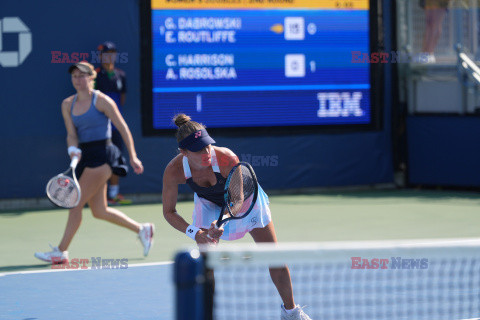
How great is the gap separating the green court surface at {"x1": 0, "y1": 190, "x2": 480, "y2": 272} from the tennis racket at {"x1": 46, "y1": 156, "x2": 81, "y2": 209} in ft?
2.39

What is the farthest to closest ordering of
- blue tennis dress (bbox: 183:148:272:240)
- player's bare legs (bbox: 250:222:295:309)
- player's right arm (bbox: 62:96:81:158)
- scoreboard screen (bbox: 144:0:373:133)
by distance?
scoreboard screen (bbox: 144:0:373:133)
player's right arm (bbox: 62:96:81:158)
player's bare legs (bbox: 250:222:295:309)
blue tennis dress (bbox: 183:148:272:240)

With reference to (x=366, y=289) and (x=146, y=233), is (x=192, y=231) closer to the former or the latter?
(x=366, y=289)

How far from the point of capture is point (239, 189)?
16.5 feet

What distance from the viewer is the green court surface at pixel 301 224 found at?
8734mm

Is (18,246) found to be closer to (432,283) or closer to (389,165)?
(432,283)

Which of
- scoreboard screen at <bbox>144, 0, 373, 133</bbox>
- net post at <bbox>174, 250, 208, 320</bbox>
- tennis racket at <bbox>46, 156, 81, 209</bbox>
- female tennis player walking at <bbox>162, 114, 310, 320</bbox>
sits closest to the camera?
net post at <bbox>174, 250, 208, 320</bbox>

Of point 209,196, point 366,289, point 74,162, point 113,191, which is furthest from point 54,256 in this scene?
point 113,191

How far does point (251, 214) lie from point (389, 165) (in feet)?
26.2

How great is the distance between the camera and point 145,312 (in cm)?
623

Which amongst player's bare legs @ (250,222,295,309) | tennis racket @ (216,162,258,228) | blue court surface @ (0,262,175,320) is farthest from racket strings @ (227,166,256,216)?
blue court surface @ (0,262,175,320)

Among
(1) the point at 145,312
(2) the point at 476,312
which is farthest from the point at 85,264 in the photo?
(2) the point at 476,312

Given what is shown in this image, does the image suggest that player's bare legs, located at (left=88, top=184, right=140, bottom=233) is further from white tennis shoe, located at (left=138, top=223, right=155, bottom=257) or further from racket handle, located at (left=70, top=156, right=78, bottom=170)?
racket handle, located at (left=70, top=156, right=78, bottom=170)

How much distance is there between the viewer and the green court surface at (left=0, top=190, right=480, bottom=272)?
8.73 meters

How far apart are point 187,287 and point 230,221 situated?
2.22 m
